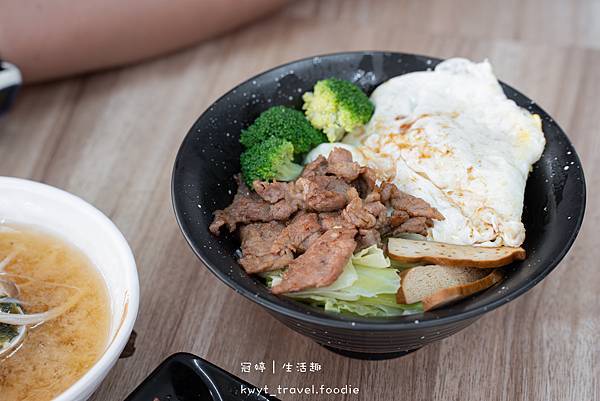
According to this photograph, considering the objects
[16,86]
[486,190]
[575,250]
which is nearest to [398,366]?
[486,190]

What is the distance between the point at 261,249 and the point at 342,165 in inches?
15.2

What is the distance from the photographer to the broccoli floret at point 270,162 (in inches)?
92.7

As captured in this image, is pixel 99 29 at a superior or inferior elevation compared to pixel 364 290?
inferior

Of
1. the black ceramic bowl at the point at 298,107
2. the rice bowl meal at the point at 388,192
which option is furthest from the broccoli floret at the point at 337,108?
the black ceramic bowl at the point at 298,107

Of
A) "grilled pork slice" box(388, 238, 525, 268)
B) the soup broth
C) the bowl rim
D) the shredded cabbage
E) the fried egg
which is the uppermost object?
the fried egg

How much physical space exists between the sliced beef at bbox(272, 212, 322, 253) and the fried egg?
370 mm

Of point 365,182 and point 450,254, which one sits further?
point 365,182

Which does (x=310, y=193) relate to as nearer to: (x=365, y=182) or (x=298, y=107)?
(x=365, y=182)

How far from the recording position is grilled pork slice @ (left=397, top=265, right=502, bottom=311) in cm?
194

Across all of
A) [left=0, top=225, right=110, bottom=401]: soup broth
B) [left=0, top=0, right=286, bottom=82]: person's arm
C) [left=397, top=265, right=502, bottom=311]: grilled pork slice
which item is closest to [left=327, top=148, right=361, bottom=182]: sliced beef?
[left=397, top=265, right=502, bottom=311]: grilled pork slice

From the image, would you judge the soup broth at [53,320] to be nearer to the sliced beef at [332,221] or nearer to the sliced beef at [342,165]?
the sliced beef at [332,221]

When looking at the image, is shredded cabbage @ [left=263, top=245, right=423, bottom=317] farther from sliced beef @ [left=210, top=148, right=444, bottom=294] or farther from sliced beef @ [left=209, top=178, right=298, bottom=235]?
sliced beef @ [left=209, top=178, right=298, bottom=235]

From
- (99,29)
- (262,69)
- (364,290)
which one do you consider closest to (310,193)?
(364,290)

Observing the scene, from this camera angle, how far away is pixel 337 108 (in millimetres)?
2490
